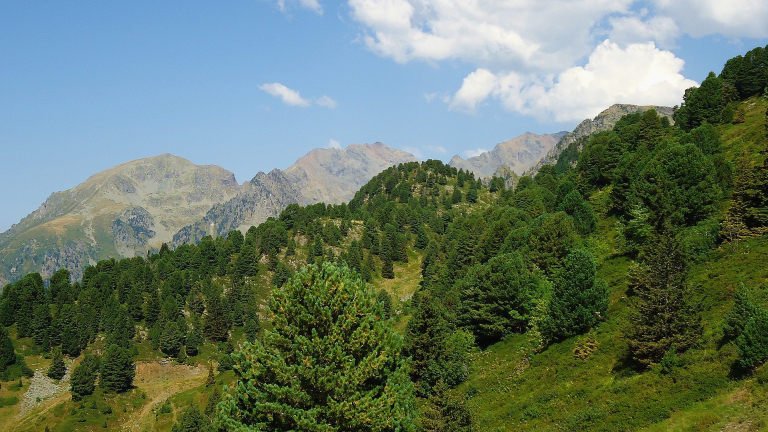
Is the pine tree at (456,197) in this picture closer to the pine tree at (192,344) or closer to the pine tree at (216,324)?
the pine tree at (216,324)

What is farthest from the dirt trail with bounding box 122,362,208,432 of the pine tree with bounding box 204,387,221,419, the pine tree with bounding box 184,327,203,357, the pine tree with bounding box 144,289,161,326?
the pine tree with bounding box 144,289,161,326

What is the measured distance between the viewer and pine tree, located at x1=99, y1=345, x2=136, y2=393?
299 feet

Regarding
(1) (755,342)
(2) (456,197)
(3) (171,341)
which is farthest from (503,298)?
(2) (456,197)

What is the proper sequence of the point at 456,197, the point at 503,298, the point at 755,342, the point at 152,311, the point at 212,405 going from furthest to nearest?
the point at 456,197, the point at 152,311, the point at 212,405, the point at 503,298, the point at 755,342

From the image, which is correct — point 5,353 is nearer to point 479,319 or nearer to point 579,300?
point 479,319

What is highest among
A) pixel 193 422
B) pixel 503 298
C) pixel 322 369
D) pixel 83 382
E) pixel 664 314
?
pixel 322 369

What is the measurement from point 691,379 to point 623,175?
6038 cm

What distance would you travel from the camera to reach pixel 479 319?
2339 inches

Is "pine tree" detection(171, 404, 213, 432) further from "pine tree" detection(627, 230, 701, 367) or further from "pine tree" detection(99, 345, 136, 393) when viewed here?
"pine tree" detection(627, 230, 701, 367)

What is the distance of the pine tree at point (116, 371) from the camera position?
299 feet

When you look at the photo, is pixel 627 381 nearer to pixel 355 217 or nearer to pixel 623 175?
pixel 623 175

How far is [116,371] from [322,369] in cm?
9573

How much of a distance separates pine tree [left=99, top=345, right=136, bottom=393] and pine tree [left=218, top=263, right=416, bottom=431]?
303 feet

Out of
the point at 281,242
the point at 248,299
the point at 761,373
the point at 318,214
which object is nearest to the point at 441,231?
the point at 318,214
